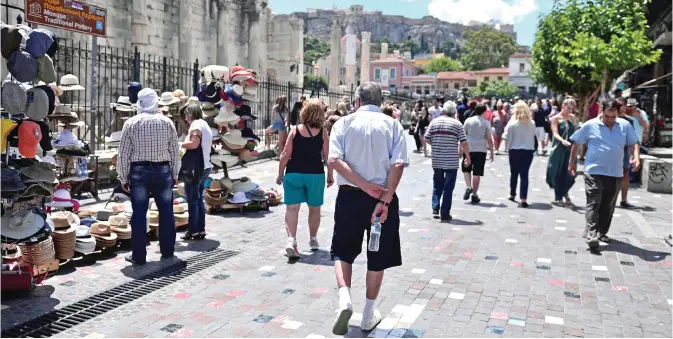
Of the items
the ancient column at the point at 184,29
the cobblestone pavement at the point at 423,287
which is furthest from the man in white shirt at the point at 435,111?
the cobblestone pavement at the point at 423,287

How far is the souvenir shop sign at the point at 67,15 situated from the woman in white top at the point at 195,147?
291 cm

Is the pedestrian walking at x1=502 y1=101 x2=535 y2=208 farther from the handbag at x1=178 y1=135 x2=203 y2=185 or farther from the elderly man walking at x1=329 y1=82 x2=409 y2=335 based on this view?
the elderly man walking at x1=329 y1=82 x2=409 y2=335

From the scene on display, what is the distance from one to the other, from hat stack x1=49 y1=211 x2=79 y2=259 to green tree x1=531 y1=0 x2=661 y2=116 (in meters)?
12.5

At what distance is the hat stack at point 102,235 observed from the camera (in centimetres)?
663

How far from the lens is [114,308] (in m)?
5.15

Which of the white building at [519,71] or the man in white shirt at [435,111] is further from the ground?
the white building at [519,71]

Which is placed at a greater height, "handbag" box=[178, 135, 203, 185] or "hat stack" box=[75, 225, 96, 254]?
"handbag" box=[178, 135, 203, 185]

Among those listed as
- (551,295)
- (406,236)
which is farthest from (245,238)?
(551,295)

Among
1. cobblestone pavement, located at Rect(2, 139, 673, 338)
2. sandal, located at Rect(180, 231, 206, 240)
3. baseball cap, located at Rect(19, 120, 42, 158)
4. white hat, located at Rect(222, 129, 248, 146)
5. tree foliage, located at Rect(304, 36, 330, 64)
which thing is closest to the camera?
cobblestone pavement, located at Rect(2, 139, 673, 338)

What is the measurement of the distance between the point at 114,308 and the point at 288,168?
2.49 metres

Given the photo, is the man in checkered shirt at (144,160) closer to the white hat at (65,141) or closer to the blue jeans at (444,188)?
the white hat at (65,141)

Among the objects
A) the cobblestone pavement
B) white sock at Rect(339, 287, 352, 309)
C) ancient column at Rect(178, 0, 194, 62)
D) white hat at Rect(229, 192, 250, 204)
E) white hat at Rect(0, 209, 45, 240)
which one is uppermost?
ancient column at Rect(178, 0, 194, 62)

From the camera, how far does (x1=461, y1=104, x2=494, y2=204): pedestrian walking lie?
34.3 ft

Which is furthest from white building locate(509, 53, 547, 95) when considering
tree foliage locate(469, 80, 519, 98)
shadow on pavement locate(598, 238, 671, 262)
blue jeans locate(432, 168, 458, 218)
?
shadow on pavement locate(598, 238, 671, 262)
